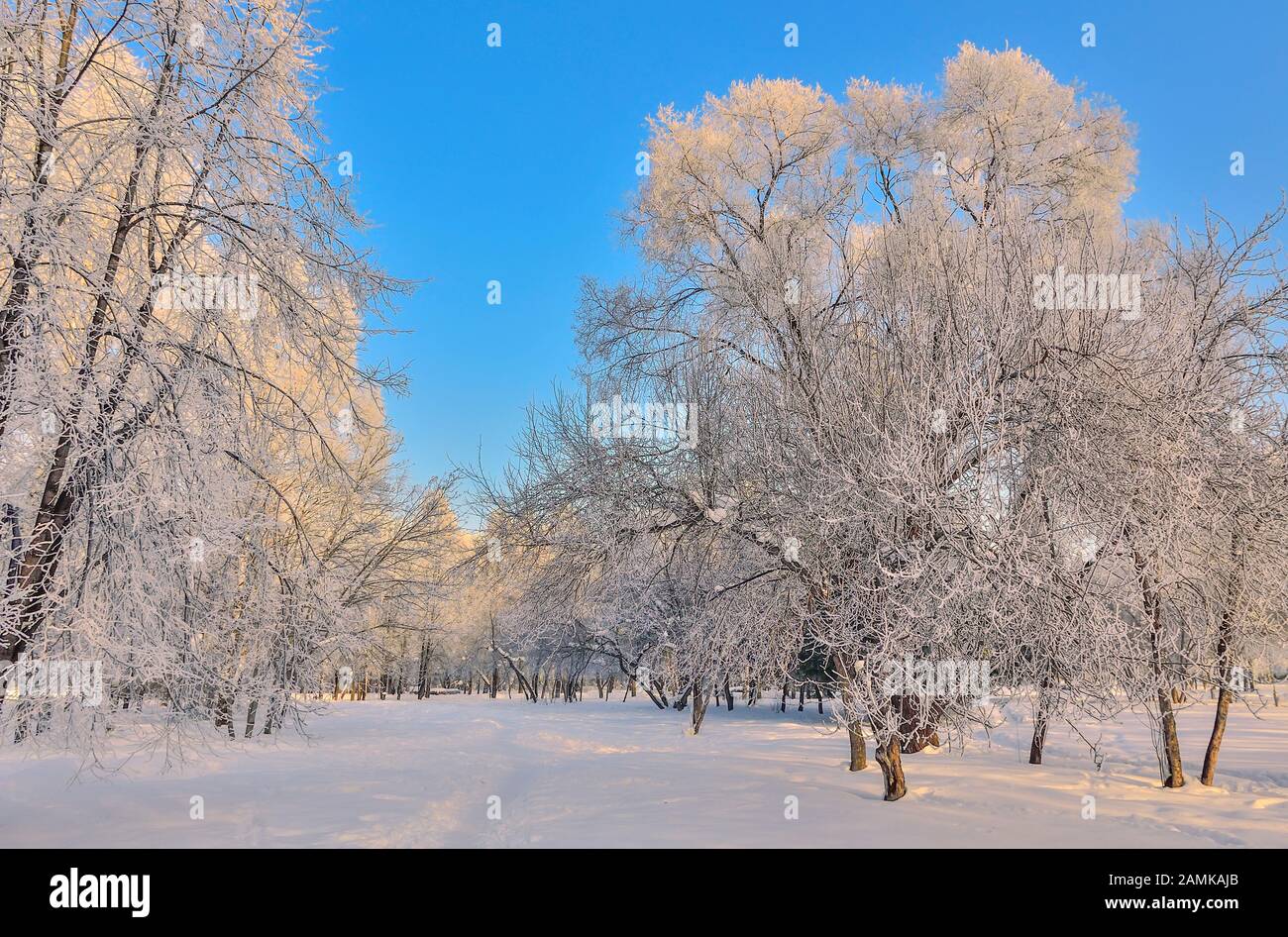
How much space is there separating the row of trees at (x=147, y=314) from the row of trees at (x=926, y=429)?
4.12 m

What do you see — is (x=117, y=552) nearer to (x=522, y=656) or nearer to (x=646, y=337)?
(x=646, y=337)

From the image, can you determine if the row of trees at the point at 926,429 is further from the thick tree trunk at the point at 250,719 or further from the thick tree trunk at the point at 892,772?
the thick tree trunk at the point at 250,719

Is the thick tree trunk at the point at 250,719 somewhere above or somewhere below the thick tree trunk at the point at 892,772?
below

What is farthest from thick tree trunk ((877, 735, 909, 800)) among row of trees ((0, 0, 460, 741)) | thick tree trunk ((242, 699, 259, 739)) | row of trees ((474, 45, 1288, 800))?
thick tree trunk ((242, 699, 259, 739))

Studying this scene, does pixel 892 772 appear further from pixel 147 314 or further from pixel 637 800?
pixel 147 314

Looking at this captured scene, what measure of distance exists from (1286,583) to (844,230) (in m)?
6.26

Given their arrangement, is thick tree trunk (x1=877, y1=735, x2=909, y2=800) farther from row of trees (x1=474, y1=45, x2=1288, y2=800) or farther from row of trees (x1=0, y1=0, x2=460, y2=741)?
row of trees (x1=0, y1=0, x2=460, y2=741)

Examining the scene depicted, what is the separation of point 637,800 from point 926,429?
5613 millimetres

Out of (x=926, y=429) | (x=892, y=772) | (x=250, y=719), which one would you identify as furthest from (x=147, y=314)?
(x=250, y=719)

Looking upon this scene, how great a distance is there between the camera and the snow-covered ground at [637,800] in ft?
23.6

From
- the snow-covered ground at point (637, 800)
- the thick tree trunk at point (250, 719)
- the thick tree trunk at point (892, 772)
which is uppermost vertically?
the thick tree trunk at point (892, 772)

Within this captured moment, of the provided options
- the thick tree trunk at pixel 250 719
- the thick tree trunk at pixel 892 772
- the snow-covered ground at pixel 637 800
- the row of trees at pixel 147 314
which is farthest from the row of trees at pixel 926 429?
the thick tree trunk at pixel 250 719

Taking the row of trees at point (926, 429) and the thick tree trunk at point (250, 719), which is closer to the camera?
the row of trees at point (926, 429)
